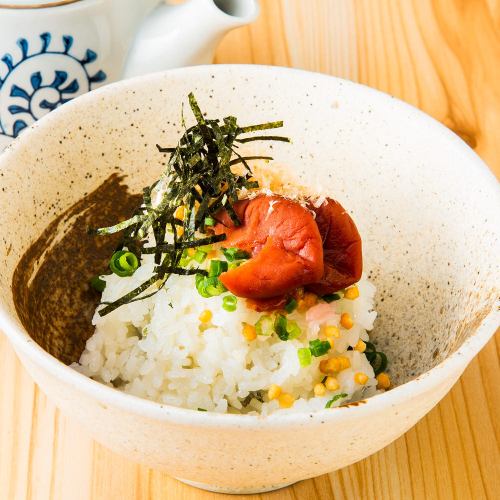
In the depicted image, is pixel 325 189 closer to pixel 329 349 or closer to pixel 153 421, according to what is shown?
pixel 329 349

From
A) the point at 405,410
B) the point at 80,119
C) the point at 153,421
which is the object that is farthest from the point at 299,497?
the point at 80,119

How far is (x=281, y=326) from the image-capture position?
1.72 m

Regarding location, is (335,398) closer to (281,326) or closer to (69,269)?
(281,326)

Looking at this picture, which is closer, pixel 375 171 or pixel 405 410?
pixel 405 410

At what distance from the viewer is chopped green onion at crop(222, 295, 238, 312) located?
1.71 metres

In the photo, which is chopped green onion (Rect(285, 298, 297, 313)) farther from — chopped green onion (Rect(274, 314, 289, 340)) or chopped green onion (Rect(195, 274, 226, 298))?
chopped green onion (Rect(195, 274, 226, 298))

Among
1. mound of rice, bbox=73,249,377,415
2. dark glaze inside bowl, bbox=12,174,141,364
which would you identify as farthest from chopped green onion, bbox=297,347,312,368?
dark glaze inside bowl, bbox=12,174,141,364

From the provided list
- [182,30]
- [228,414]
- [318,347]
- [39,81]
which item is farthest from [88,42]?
[228,414]

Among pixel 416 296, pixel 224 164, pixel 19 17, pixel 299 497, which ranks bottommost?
pixel 299 497

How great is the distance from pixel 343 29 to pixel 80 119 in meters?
1.58

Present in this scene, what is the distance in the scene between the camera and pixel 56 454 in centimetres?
184

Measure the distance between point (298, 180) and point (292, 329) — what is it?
0.57 meters

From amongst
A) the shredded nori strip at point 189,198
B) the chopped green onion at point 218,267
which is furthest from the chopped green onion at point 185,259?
the chopped green onion at point 218,267

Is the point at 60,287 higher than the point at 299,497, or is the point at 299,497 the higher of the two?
the point at 60,287
